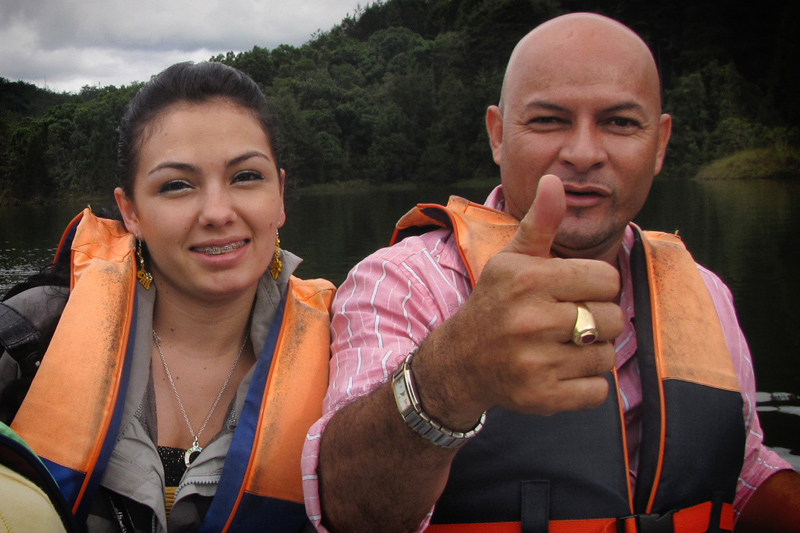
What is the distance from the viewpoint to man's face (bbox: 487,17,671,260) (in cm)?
178

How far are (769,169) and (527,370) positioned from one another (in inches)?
1354

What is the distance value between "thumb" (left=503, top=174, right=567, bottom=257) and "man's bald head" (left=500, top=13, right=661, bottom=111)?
0.93 meters

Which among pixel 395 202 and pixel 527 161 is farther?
pixel 395 202

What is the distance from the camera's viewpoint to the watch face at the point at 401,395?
1186 mm

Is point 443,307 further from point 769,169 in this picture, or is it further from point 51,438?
point 769,169

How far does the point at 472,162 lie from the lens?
42.0 metres

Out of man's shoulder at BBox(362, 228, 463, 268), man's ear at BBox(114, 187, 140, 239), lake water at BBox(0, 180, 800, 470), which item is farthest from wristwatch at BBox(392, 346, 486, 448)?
lake water at BBox(0, 180, 800, 470)

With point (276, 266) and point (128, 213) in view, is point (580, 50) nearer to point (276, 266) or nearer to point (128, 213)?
point (276, 266)

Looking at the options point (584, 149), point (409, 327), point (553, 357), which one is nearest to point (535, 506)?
point (409, 327)

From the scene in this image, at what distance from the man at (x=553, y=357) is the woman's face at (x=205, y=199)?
33 cm

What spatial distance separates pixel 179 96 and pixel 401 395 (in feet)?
3.93

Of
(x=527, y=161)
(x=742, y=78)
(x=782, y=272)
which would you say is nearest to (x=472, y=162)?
(x=742, y=78)

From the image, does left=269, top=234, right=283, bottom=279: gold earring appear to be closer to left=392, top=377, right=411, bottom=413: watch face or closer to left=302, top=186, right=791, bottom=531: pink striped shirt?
left=302, top=186, right=791, bottom=531: pink striped shirt

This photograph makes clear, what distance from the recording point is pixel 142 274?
77.3 inches
